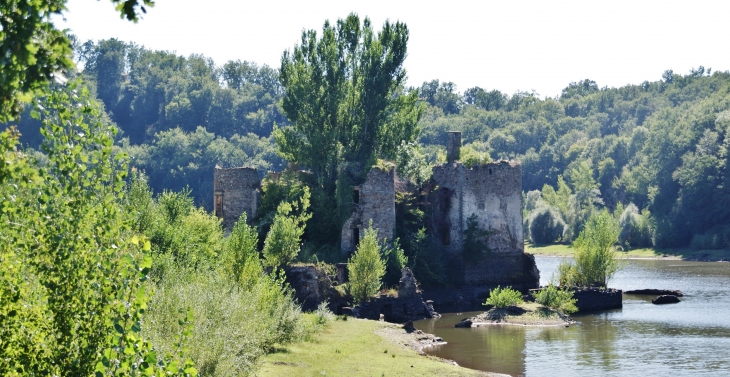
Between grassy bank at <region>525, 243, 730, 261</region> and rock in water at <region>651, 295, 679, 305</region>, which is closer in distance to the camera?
rock in water at <region>651, 295, 679, 305</region>

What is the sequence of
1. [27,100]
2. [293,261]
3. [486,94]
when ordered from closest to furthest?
[27,100]
[293,261]
[486,94]

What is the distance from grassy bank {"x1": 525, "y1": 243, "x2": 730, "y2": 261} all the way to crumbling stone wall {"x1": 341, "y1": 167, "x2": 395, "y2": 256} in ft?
140

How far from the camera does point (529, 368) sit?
3150 cm

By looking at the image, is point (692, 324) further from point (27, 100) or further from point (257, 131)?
point (257, 131)

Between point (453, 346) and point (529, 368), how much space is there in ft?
16.8

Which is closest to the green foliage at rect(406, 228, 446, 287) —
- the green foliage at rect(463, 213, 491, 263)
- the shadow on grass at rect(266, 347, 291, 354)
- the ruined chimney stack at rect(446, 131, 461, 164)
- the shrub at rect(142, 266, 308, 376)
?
the green foliage at rect(463, 213, 491, 263)

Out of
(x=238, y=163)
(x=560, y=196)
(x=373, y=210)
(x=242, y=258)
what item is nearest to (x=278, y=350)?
(x=242, y=258)

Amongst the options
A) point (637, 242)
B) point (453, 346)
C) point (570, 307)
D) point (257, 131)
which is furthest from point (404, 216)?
point (257, 131)

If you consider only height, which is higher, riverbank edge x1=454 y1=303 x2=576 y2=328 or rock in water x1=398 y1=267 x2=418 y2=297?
rock in water x1=398 y1=267 x2=418 y2=297

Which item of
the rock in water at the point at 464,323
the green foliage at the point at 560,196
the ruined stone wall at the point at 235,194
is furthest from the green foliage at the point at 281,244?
the green foliage at the point at 560,196

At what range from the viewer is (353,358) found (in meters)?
29.7

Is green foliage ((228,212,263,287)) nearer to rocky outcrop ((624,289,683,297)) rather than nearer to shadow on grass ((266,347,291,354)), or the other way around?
shadow on grass ((266,347,291,354))

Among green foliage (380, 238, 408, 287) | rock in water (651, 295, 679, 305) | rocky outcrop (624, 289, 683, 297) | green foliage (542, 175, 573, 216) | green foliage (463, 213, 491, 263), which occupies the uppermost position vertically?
green foliage (542, 175, 573, 216)

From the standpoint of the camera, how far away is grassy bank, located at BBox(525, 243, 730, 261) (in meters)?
82.6
